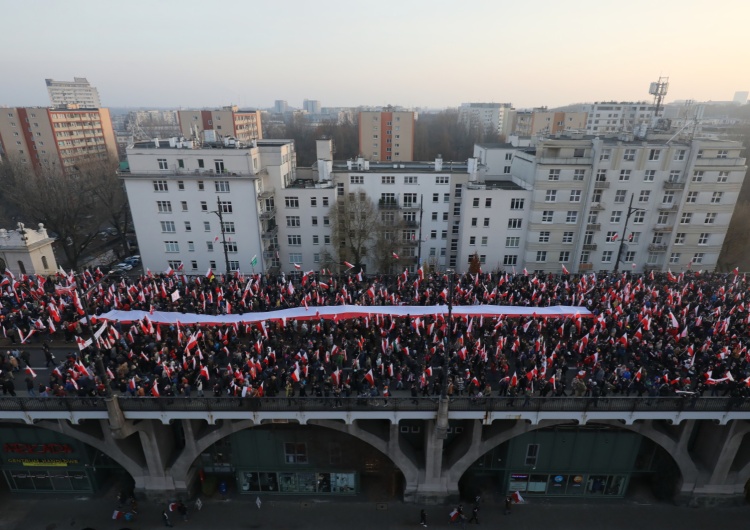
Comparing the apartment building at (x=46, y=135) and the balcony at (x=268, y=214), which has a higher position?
the apartment building at (x=46, y=135)

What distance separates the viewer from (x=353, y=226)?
43.1m

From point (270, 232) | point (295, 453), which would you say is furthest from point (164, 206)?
point (295, 453)

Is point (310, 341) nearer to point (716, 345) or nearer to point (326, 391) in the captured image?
point (326, 391)

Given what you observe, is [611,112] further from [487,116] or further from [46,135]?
[46,135]

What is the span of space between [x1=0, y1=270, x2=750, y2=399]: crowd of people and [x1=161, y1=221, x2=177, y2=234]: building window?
12171 millimetres

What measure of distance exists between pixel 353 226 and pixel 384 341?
21676 mm

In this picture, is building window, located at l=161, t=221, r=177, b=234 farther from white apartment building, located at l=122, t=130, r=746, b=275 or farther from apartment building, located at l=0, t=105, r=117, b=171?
apartment building, located at l=0, t=105, r=117, b=171

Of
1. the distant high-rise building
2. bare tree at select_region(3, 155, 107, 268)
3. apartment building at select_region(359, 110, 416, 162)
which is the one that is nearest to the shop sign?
bare tree at select_region(3, 155, 107, 268)

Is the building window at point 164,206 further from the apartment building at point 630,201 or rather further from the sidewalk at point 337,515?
the apartment building at point 630,201

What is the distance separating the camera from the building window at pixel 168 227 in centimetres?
4328

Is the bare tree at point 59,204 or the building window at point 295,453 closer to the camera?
the building window at point 295,453

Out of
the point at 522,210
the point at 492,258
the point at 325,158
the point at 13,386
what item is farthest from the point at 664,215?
the point at 13,386

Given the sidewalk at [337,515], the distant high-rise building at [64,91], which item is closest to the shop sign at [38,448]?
the sidewalk at [337,515]

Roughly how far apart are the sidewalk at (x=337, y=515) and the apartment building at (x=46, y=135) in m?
77.9
